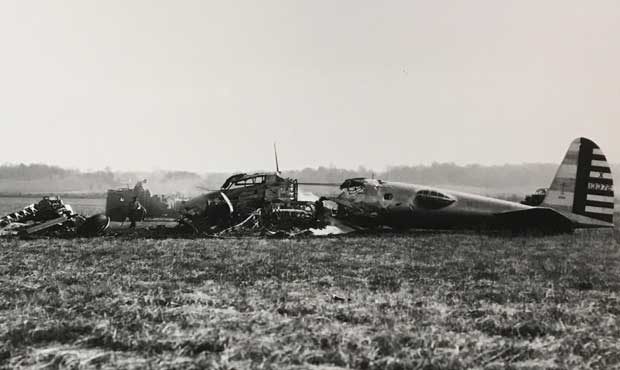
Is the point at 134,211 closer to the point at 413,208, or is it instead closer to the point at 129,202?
the point at 129,202

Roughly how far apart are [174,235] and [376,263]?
7.34 m

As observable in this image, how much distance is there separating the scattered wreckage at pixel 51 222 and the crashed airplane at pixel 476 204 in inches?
298

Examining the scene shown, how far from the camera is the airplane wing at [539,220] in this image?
51.7 ft

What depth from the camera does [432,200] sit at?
55.4ft

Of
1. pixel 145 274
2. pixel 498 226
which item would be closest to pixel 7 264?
pixel 145 274

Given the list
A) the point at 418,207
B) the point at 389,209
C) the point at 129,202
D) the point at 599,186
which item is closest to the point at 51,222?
the point at 129,202

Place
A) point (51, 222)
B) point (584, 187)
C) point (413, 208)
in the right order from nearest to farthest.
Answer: point (51, 222) < point (584, 187) < point (413, 208)

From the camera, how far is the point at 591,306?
21.5 ft

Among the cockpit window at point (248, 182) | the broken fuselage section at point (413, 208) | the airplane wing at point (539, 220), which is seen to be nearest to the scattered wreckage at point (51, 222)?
the cockpit window at point (248, 182)

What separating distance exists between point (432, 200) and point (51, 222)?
475 inches

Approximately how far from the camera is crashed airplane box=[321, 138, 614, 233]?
16469 mm

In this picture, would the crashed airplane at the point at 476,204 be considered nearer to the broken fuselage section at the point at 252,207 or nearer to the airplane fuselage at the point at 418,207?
the airplane fuselage at the point at 418,207

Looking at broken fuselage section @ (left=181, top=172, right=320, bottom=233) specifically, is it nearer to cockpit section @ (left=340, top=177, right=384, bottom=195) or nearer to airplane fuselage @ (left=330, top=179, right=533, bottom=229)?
cockpit section @ (left=340, top=177, right=384, bottom=195)

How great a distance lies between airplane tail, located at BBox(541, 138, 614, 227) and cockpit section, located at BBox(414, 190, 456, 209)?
3470mm
